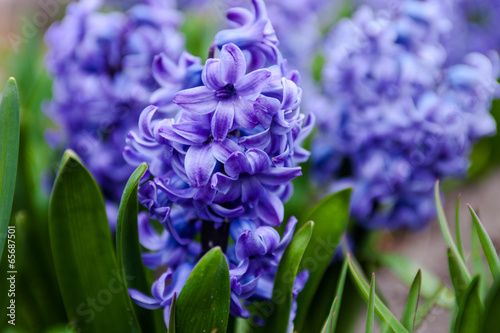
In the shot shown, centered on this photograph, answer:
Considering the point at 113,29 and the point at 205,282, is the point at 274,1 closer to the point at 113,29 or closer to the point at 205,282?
the point at 113,29

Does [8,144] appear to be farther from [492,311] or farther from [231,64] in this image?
[492,311]

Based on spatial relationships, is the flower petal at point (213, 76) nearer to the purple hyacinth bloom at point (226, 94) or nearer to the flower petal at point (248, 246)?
the purple hyacinth bloom at point (226, 94)

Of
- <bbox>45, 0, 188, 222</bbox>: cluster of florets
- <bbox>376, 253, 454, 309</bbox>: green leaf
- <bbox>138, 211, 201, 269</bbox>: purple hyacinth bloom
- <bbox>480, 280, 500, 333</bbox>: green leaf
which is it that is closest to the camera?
<bbox>480, 280, 500, 333</bbox>: green leaf

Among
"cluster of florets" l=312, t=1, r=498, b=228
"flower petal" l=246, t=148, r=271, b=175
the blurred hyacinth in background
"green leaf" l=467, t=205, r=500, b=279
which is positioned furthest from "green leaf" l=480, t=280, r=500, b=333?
"cluster of florets" l=312, t=1, r=498, b=228

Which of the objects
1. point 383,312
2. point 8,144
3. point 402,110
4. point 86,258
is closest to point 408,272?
point 402,110

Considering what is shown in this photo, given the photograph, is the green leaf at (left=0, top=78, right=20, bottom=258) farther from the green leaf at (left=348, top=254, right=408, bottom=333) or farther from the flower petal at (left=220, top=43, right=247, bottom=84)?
the green leaf at (left=348, top=254, right=408, bottom=333)

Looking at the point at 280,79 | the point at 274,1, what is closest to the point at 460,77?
the point at 280,79

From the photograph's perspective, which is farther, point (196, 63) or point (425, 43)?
point (425, 43)

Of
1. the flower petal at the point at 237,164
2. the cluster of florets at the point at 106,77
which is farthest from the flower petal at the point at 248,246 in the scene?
the cluster of florets at the point at 106,77
